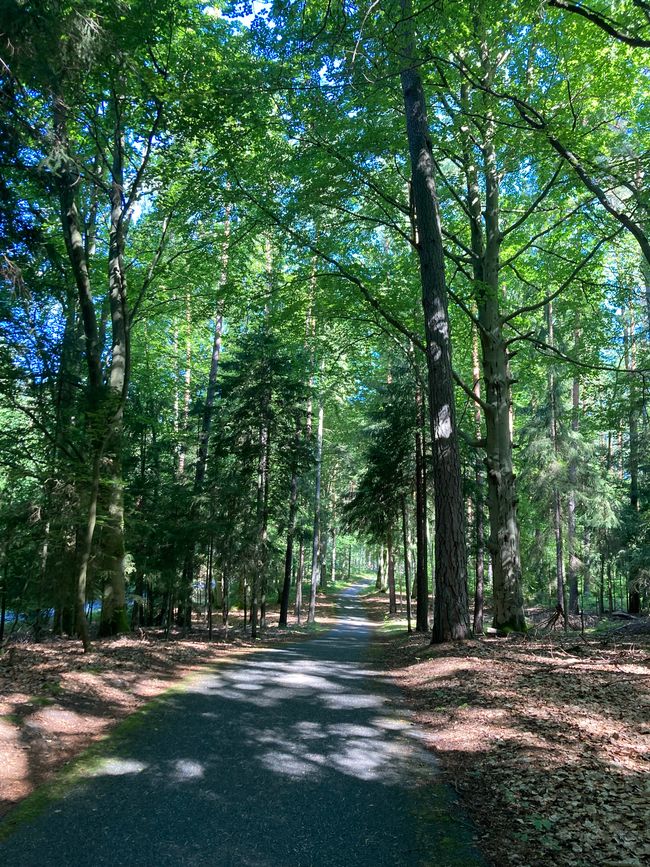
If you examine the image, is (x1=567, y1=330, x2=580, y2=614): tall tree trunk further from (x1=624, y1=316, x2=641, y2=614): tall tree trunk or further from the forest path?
the forest path

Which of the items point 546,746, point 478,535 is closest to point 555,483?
point 478,535

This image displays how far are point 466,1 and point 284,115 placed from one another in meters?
5.41

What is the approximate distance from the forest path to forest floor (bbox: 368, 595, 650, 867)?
0.99 feet

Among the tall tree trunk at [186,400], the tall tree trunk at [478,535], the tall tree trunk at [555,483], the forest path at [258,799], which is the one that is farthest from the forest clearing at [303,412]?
the tall tree trunk at [186,400]

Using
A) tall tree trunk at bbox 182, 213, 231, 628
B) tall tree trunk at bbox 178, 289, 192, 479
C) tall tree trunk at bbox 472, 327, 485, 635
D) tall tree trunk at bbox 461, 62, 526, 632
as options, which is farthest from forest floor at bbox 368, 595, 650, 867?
tall tree trunk at bbox 178, 289, 192, 479

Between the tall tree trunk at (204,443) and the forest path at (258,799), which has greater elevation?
the tall tree trunk at (204,443)

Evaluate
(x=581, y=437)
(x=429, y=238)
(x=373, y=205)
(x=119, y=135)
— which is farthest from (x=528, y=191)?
(x=581, y=437)

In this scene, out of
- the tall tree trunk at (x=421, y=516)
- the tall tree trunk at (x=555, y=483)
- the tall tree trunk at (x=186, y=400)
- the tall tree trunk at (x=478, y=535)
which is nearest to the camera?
the tall tree trunk at (x=421, y=516)

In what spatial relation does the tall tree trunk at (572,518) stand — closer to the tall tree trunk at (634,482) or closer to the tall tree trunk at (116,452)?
the tall tree trunk at (634,482)

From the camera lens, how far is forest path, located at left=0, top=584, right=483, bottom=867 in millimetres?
2984

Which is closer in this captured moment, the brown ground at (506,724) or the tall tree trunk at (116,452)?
the brown ground at (506,724)

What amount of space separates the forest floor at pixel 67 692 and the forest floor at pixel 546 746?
3386 mm

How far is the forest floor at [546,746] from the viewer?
3012 mm

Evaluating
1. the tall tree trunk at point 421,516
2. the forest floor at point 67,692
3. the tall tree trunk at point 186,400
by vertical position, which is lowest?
the forest floor at point 67,692
